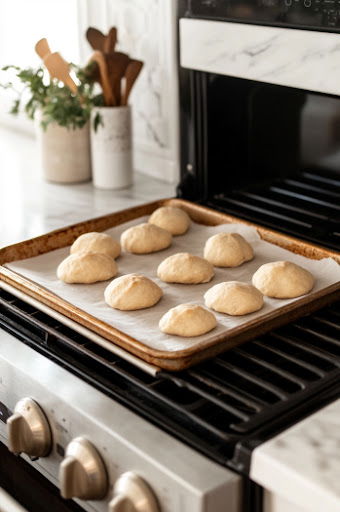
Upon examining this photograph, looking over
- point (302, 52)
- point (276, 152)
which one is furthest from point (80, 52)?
point (302, 52)

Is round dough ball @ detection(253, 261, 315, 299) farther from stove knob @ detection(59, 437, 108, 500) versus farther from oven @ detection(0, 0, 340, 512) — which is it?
stove knob @ detection(59, 437, 108, 500)

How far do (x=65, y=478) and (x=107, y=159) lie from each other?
982 millimetres

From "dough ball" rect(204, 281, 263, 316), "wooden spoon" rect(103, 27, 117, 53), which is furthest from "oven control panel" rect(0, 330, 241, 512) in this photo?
"wooden spoon" rect(103, 27, 117, 53)

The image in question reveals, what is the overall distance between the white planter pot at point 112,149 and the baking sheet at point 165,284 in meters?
0.33

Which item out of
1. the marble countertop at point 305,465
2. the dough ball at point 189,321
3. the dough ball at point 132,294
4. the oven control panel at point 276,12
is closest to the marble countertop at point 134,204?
the marble countertop at point 305,465

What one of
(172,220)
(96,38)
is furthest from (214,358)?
(96,38)

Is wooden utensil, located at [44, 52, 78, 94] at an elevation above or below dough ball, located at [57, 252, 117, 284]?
above

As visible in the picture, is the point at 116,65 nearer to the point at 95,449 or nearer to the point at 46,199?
the point at 46,199

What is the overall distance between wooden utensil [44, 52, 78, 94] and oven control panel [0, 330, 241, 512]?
2.38ft

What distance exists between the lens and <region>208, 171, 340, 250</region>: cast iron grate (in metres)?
1.29

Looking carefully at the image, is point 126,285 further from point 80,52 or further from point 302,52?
point 80,52

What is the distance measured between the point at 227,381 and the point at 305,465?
208mm

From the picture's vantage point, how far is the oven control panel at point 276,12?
111 cm

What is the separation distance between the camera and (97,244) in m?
1.26
